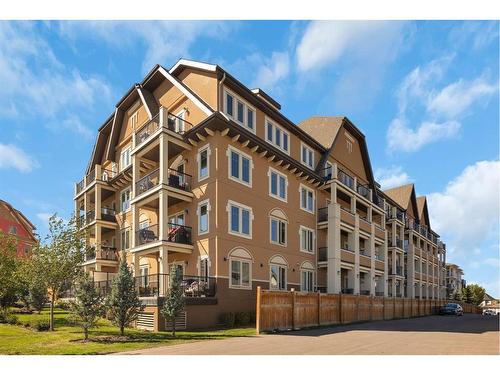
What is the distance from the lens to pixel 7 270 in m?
25.0

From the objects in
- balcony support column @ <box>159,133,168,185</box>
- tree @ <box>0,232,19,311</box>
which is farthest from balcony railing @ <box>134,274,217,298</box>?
tree @ <box>0,232,19,311</box>

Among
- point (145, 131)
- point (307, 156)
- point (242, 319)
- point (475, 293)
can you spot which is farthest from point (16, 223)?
point (475, 293)

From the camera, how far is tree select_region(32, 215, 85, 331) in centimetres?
2080

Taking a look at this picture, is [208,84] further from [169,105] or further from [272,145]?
[272,145]

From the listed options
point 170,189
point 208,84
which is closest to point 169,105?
point 208,84

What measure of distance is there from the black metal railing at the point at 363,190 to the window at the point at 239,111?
1511cm

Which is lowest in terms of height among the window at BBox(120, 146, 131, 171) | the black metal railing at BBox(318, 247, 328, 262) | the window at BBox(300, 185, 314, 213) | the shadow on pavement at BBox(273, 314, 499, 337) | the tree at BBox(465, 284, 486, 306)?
the tree at BBox(465, 284, 486, 306)

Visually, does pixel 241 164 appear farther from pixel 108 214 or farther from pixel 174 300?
pixel 108 214

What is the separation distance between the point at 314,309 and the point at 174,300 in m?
8.68

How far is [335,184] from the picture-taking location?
109 ft

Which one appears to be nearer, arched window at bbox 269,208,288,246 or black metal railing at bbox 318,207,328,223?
arched window at bbox 269,208,288,246

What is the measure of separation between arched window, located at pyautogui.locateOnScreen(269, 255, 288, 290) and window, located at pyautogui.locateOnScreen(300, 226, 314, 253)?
2930 millimetres

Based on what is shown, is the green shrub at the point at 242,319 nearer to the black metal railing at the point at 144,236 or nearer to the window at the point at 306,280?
the black metal railing at the point at 144,236

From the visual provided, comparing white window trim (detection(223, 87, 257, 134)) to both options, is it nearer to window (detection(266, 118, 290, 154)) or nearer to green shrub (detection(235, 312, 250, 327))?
window (detection(266, 118, 290, 154))
